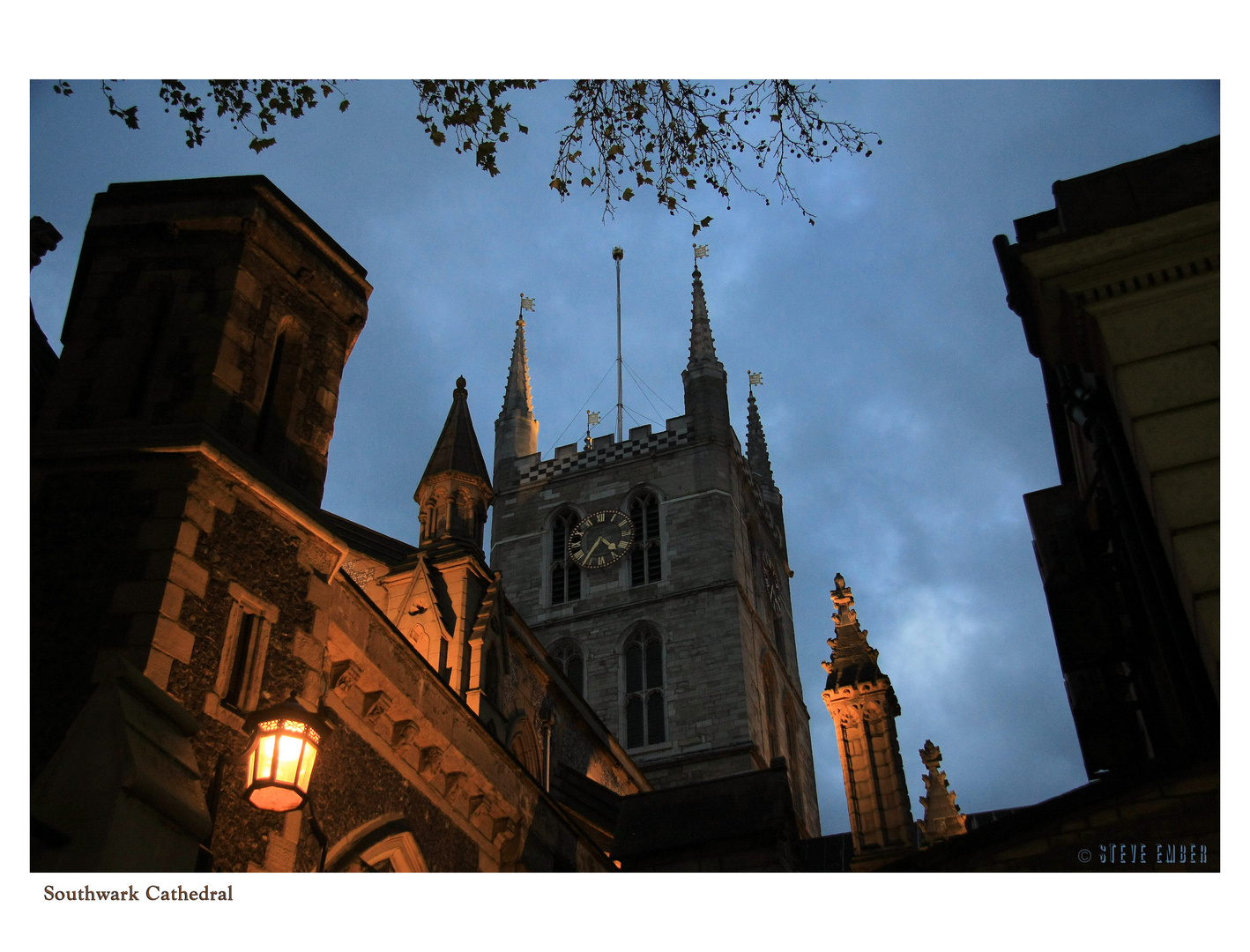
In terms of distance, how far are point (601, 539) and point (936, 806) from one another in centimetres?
2493

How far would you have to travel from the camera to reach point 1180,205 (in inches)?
307

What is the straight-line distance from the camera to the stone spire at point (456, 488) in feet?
75.6

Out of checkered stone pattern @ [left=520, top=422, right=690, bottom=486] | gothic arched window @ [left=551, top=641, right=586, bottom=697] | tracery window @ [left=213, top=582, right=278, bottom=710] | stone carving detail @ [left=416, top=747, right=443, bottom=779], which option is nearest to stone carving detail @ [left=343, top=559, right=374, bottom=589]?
stone carving detail @ [left=416, top=747, right=443, bottom=779]

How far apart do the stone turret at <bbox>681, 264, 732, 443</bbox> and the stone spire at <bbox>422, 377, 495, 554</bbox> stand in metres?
27.0

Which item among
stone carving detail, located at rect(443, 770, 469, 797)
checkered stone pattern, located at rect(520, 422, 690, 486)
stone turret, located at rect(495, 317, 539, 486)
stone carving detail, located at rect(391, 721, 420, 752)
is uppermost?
stone turret, located at rect(495, 317, 539, 486)

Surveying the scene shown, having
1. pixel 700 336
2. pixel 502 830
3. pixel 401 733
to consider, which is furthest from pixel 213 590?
pixel 700 336

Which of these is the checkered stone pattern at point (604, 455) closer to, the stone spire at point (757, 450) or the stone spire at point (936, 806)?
the stone spire at point (757, 450)

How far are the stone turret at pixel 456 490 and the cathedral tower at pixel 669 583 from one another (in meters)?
19.0

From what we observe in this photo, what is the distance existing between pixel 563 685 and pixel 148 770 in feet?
75.9

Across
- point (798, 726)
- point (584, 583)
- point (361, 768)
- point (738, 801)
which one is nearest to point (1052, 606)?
point (738, 801)

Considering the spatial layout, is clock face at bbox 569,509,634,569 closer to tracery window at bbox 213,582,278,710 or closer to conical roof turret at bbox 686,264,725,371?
conical roof turret at bbox 686,264,725,371

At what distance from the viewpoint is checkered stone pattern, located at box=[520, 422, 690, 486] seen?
50.7 meters

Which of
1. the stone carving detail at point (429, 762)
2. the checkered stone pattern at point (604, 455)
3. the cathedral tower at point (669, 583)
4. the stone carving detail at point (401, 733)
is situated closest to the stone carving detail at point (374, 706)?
the stone carving detail at point (401, 733)

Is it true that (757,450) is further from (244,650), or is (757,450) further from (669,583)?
(244,650)
